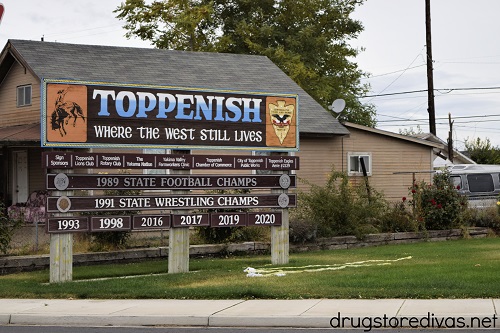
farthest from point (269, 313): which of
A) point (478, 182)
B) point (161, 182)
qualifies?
point (478, 182)

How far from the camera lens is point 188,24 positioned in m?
46.3

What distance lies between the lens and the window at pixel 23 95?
29.3 metres

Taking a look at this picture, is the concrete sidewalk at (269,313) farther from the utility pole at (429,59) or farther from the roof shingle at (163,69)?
the utility pole at (429,59)

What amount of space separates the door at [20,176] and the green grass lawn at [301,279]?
1234cm

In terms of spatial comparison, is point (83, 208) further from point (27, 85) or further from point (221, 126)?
point (27, 85)

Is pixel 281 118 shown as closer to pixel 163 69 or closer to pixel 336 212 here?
pixel 336 212

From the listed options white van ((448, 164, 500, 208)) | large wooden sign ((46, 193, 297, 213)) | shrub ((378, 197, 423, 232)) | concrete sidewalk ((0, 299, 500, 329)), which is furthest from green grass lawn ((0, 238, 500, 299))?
white van ((448, 164, 500, 208))

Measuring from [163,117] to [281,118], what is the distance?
291 cm

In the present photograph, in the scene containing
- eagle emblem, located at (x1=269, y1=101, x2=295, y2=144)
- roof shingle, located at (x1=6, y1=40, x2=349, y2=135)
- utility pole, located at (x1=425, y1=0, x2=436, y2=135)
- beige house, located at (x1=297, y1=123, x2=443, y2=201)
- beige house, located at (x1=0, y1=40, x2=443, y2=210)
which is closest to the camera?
eagle emblem, located at (x1=269, y1=101, x2=295, y2=144)

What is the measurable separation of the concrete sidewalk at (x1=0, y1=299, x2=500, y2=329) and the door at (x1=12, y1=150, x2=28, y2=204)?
17105 millimetres

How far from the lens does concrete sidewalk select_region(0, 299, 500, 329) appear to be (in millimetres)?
11000

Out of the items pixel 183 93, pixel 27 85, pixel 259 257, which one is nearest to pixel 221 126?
pixel 183 93

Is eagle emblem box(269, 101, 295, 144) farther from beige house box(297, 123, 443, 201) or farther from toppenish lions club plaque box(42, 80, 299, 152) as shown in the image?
beige house box(297, 123, 443, 201)

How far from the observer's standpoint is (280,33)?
5103 cm
